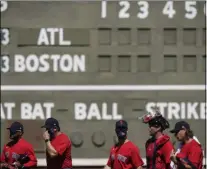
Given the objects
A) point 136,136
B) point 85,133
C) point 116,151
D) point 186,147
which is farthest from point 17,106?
point 186,147

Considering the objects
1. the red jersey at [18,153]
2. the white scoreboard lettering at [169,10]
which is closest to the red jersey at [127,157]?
the red jersey at [18,153]

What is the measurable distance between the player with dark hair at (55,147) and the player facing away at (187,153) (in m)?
1.36

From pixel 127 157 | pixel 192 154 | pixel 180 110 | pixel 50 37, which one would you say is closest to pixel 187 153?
pixel 192 154

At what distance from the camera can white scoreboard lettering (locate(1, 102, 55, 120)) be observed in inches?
459

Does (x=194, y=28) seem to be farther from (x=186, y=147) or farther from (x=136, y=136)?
(x=186, y=147)

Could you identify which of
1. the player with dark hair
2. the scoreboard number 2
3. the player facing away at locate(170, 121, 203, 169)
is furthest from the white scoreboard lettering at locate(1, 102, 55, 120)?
the player facing away at locate(170, 121, 203, 169)

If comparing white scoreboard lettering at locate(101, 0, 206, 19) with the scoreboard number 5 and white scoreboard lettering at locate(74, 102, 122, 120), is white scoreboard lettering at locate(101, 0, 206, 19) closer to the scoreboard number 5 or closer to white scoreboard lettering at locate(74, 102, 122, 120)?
the scoreboard number 5

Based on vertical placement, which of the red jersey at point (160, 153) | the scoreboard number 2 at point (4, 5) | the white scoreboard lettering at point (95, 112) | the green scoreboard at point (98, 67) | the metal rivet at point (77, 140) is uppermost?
the scoreboard number 2 at point (4, 5)

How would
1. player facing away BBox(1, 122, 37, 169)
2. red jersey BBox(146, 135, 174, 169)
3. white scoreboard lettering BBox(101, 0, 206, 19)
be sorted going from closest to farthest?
1. red jersey BBox(146, 135, 174, 169)
2. player facing away BBox(1, 122, 37, 169)
3. white scoreboard lettering BBox(101, 0, 206, 19)

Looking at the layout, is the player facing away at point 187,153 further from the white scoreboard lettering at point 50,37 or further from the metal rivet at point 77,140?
the white scoreboard lettering at point 50,37

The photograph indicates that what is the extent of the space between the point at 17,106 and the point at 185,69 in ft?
8.47

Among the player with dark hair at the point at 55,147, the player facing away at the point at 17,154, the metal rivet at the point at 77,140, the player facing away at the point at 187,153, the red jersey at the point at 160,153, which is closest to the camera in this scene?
the player facing away at the point at 187,153

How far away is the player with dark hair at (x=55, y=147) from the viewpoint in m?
8.62

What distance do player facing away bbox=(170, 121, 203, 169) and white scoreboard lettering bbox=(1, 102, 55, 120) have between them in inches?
158
